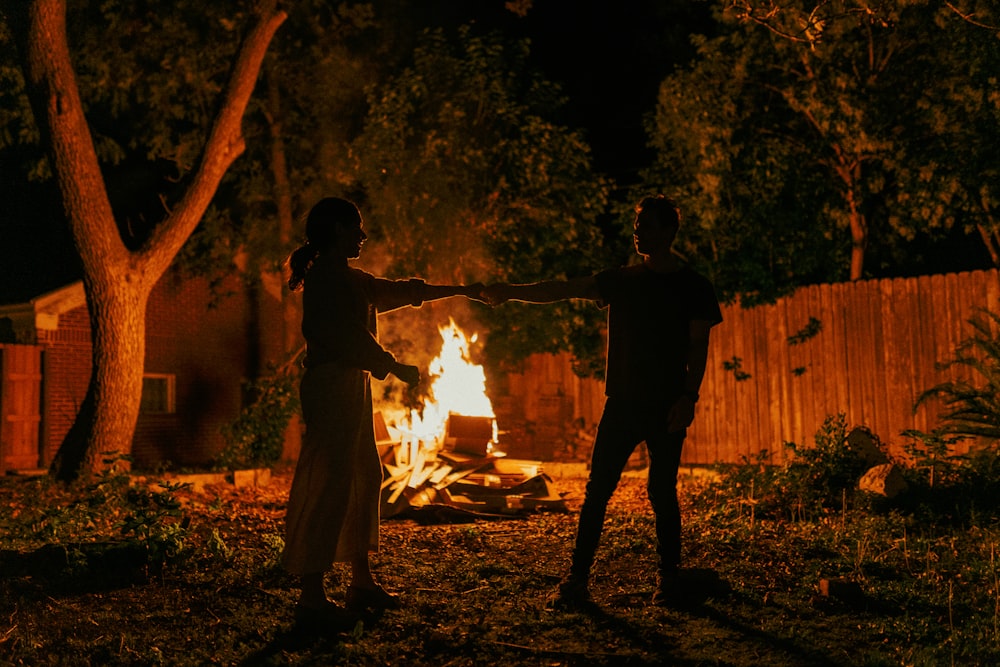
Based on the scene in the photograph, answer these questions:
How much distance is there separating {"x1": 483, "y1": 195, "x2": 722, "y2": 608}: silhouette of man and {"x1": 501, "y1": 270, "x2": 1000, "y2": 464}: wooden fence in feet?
16.1

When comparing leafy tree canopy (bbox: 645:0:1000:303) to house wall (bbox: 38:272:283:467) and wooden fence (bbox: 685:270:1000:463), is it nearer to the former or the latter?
wooden fence (bbox: 685:270:1000:463)

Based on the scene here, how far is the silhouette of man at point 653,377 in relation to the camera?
188 inches

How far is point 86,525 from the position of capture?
784cm

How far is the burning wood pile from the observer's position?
8.66 metres

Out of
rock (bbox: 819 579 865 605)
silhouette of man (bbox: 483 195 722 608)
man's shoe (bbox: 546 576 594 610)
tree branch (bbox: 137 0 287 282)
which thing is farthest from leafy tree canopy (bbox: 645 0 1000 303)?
man's shoe (bbox: 546 576 594 610)

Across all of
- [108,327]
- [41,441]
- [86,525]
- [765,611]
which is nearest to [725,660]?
[765,611]

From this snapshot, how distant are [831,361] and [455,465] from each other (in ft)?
17.8

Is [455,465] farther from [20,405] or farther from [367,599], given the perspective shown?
[20,405]

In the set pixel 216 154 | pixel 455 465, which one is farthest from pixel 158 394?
pixel 455 465

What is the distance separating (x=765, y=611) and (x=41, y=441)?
14097 millimetres

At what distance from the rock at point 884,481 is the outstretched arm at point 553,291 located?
4.15 meters

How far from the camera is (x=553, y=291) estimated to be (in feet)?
16.3

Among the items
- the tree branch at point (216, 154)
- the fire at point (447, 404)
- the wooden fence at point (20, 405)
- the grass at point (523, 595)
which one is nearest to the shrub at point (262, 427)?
the fire at point (447, 404)

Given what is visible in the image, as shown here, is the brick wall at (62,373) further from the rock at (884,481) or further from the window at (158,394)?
the rock at (884,481)
